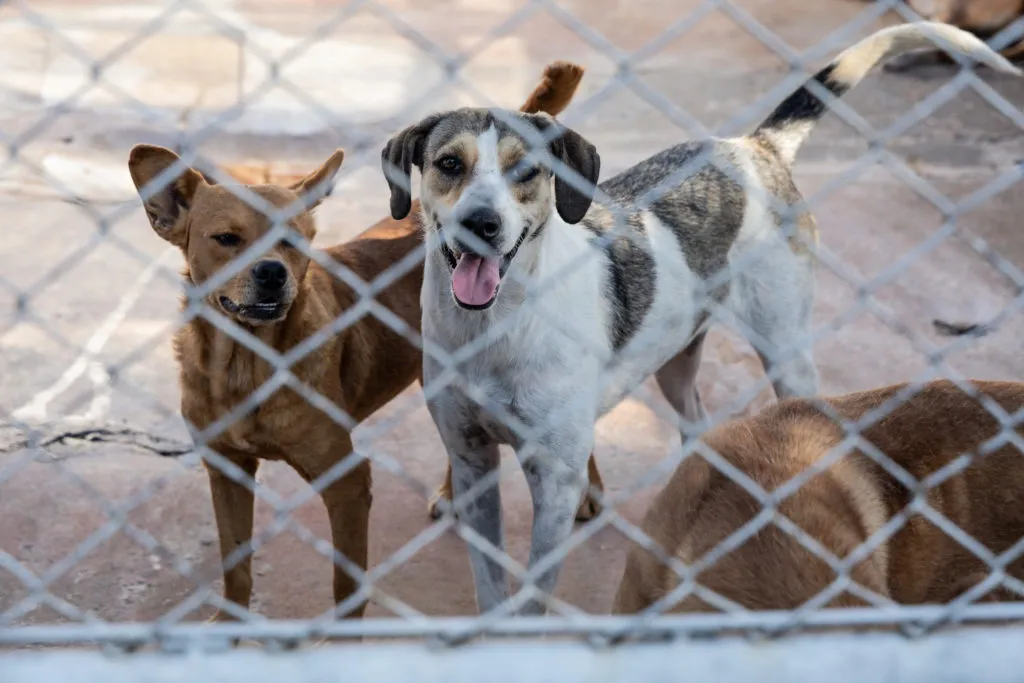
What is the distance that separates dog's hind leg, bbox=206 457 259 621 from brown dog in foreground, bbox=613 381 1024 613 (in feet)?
3.98

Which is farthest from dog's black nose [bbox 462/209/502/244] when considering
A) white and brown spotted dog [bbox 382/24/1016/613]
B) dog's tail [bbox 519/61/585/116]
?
dog's tail [bbox 519/61/585/116]

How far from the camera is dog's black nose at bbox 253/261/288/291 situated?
2982 mm

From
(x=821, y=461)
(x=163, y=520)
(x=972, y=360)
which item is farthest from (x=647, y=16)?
(x=821, y=461)

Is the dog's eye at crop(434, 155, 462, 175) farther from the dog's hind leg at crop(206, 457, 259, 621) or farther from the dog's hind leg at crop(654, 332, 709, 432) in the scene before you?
the dog's hind leg at crop(654, 332, 709, 432)

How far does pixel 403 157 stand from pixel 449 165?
0.78ft

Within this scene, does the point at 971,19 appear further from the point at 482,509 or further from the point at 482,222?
the point at 482,222

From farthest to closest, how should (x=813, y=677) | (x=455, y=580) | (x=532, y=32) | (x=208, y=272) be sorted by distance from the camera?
(x=532, y=32), (x=455, y=580), (x=208, y=272), (x=813, y=677)

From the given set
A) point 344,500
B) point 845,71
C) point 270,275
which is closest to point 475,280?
point 270,275

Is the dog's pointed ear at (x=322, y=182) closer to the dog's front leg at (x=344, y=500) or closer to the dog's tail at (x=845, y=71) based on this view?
the dog's front leg at (x=344, y=500)

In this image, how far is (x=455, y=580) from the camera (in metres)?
3.58

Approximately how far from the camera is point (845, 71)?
3674 millimetres

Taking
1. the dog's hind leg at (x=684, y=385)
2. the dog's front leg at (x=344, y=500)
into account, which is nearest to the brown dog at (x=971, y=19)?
the dog's hind leg at (x=684, y=385)

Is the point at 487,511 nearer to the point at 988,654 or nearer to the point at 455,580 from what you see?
the point at 455,580

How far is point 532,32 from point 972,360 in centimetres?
519
